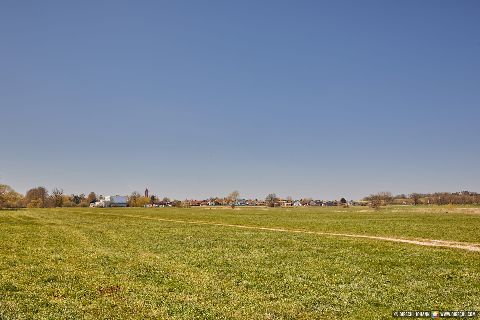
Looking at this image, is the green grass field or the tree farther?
the tree

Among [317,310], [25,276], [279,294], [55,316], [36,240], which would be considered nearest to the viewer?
[55,316]

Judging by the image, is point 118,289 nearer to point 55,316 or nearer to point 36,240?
point 55,316

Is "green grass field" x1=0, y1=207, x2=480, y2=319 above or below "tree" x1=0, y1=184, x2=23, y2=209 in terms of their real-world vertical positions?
below

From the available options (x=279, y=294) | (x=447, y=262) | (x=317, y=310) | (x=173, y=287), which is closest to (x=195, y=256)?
(x=173, y=287)

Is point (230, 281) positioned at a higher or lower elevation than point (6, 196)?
lower

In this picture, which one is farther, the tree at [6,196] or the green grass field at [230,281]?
the tree at [6,196]

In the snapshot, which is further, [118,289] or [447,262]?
[447,262]

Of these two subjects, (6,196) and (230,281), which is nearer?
(230,281)

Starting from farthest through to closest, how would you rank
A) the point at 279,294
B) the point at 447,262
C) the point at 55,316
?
the point at 447,262, the point at 279,294, the point at 55,316

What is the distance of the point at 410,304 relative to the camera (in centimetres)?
1905

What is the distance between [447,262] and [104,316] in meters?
28.4

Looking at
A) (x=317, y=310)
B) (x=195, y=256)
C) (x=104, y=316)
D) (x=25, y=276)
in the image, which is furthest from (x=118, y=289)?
(x=195, y=256)

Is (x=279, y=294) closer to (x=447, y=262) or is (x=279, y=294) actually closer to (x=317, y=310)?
(x=317, y=310)

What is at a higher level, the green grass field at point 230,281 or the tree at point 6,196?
the tree at point 6,196
